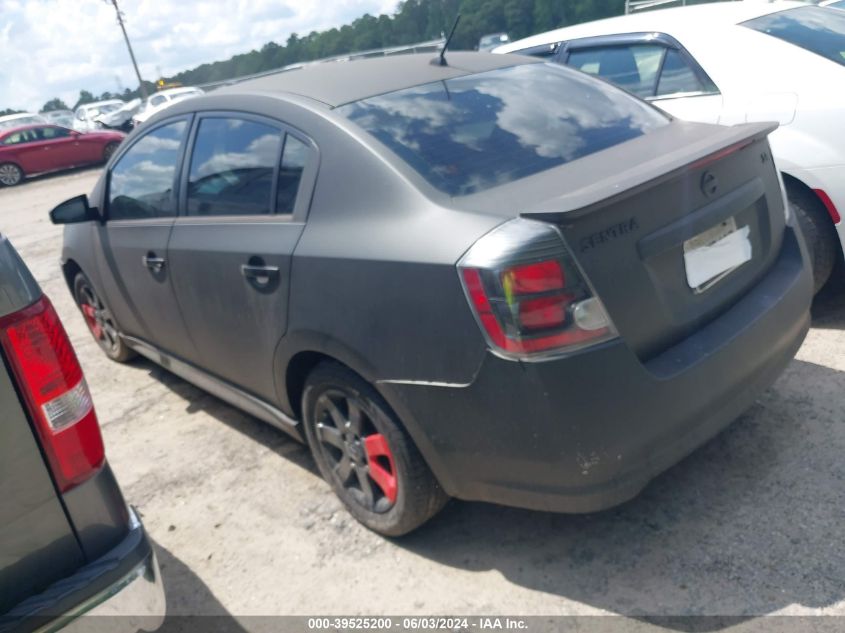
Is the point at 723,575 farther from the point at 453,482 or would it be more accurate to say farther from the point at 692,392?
the point at 453,482

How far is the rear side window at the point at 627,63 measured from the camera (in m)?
4.69

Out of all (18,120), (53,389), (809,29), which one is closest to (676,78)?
(809,29)

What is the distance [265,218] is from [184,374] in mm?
1331

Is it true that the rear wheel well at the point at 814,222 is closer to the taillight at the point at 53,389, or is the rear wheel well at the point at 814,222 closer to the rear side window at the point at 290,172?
the rear side window at the point at 290,172

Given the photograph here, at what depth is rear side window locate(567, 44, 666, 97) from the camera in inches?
185

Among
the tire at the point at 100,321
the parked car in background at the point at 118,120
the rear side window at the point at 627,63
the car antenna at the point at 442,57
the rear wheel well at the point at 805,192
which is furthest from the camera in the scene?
the parked car in background at the point at 118,120

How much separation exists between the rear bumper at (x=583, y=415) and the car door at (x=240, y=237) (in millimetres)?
777

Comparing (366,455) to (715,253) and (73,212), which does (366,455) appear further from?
(73,212)

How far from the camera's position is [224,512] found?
338cm

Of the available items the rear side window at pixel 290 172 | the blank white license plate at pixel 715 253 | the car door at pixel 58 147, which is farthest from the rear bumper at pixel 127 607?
the car door at pixel 58 147

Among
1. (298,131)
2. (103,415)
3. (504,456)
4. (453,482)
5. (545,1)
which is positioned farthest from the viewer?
(545,1)

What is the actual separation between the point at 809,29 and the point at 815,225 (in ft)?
4.20

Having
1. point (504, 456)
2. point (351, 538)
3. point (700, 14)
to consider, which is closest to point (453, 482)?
point (504, 456)

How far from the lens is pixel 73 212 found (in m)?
4.16
